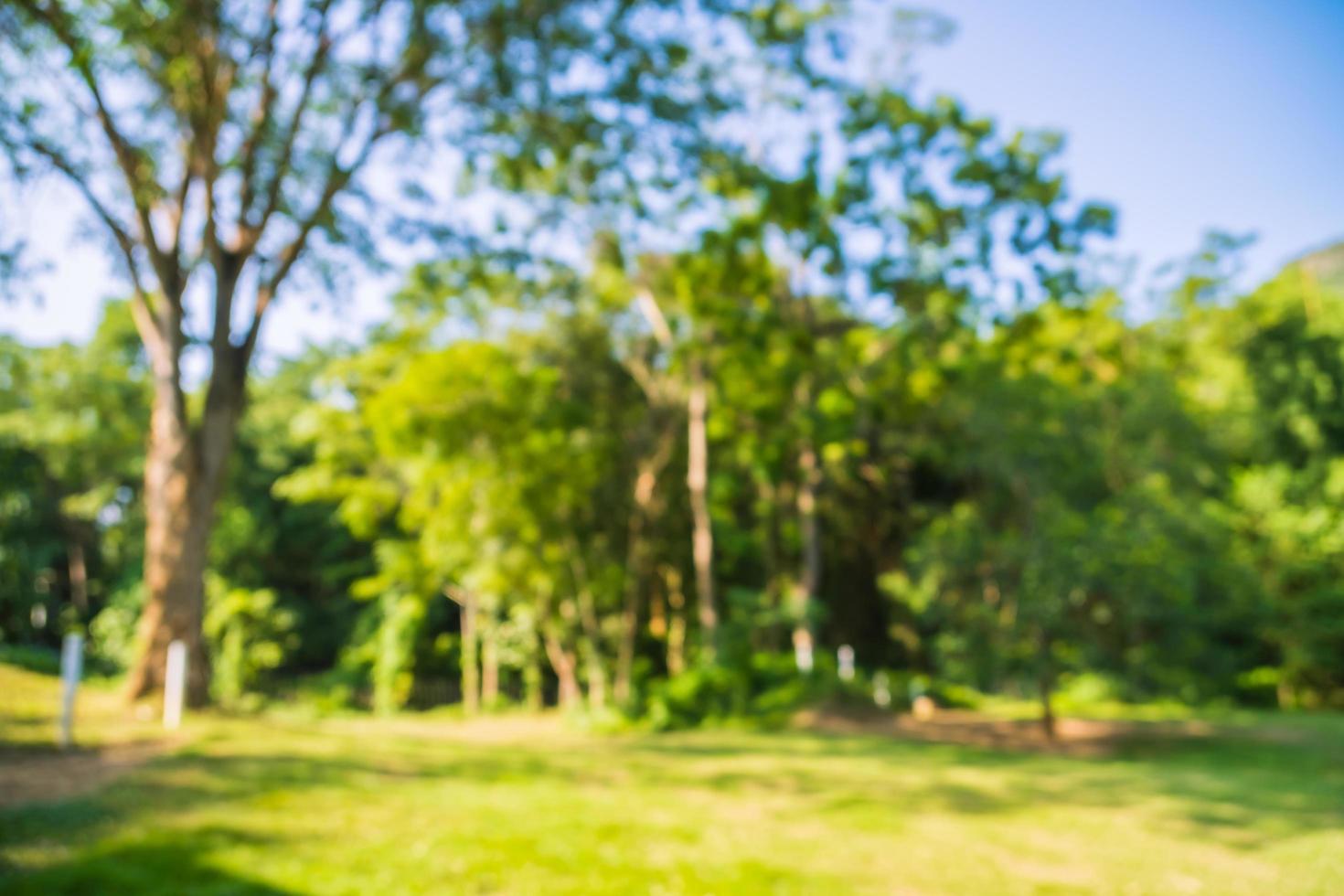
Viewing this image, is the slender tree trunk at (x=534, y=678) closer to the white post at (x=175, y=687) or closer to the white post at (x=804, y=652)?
the white post at (x=804, y=652)

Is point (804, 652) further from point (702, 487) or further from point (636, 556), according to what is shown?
point (636, 556)

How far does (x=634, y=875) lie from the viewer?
5.24 meters

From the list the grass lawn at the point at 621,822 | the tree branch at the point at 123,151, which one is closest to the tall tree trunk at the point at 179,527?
the grass lawn at the point at 621,822

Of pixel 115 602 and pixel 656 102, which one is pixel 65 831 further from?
pixel 115 602

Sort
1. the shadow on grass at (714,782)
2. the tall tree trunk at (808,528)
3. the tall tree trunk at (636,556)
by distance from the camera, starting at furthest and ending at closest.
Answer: the tall tree trunk at (636,556) < the tall tree trunk at (808,528) < the shadow on grass at (714,782)

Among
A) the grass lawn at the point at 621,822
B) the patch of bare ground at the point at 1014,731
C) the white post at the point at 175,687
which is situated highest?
the white post at the point at 175,687

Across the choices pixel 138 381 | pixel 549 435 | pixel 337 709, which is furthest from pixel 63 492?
pixel 549 435

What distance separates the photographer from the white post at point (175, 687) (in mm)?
8375

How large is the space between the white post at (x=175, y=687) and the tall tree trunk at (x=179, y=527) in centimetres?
47

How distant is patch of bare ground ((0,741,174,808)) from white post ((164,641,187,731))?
30.3 inches

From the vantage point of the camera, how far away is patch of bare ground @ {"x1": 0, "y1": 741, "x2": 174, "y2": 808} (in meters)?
5.70

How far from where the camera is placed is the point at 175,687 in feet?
27.6

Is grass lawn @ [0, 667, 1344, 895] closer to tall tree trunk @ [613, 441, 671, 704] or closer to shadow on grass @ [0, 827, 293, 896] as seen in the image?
shadow on grass @ [0, 827, 293, 896]

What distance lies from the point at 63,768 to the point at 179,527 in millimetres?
3147
